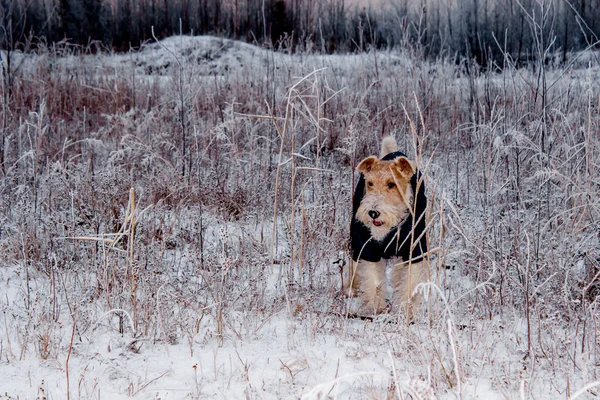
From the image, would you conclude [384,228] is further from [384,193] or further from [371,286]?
[371,286]

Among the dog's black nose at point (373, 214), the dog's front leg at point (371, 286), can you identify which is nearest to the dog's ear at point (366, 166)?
the dog's black nose at point (373, 214)

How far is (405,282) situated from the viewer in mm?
Answer: 3719

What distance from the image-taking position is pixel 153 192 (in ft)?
18.2

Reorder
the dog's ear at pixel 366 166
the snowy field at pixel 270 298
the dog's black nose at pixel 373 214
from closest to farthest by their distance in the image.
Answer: the snowy field at pixel 270 298 → the dog's black nose at pixel 373 214 → the dog's ear at pixel 366 166

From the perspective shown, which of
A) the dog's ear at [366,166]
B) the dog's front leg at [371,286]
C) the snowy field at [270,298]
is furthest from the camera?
the dog's front leg at [371,286]

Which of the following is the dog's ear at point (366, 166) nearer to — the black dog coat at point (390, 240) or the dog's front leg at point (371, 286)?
the black dog coat at point (390, 240)

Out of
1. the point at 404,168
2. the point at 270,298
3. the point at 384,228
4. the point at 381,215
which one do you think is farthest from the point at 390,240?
the point at 270,298

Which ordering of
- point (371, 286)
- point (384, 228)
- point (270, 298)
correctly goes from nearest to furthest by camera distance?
1. point (384, 228)
2. point (371, 286)
3. point (270, 298)

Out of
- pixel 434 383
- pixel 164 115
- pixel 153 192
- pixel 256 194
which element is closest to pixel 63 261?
pixel 153 192

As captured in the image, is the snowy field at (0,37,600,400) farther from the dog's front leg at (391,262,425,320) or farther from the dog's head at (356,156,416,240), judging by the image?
the dog's head at (356,156,416,240)

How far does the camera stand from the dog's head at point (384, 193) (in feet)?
11.5

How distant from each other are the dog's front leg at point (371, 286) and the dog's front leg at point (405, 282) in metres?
0.12

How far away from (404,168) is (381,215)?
0.37m

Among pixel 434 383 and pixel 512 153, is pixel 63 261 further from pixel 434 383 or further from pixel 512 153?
pixel 512 153
